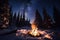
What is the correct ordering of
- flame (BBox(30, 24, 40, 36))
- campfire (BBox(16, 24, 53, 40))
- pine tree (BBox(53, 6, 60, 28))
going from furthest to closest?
pine tree (BBox(53, 6, 60, 28))
flame (BBox(30, 24, 40, 36))
campfire (BBox(16, 24, 53, 40))

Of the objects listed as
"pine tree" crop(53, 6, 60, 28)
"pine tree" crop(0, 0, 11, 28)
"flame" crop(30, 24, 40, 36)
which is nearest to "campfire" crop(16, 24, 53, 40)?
"flame" crop(30, 24, 40, 36)

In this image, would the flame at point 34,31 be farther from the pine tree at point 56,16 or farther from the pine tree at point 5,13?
the pine tree at point 5,13

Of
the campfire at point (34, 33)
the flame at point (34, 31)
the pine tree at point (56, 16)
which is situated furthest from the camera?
the pine tree at point (56, 16)

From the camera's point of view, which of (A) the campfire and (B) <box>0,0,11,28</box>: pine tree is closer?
(A) the campfire

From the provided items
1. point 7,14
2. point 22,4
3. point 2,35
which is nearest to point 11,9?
point 7,14

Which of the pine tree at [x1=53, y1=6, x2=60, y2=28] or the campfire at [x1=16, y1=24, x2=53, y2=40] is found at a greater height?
the pine tree at [x1=53, y1=6, x2=60, y2=28]

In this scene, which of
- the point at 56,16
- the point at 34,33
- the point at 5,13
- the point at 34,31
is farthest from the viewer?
the point at 5,13

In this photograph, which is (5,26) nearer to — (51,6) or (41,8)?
(41,8)

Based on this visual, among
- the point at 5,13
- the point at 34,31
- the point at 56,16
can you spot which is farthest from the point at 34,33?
the point at 5,13

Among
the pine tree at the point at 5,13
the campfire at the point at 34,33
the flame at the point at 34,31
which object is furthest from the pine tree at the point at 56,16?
the pine tree at the point at 5,13

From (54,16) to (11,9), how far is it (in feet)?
18.0

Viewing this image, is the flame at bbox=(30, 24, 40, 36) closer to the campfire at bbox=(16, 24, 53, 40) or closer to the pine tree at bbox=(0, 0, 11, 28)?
the campfire at bbox=(16, 24, 53, 40)

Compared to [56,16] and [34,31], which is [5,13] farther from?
[56,16]

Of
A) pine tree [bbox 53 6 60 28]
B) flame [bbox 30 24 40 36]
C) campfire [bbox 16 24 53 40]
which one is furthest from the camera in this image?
pine tree [bbox 53 6 60 28]
